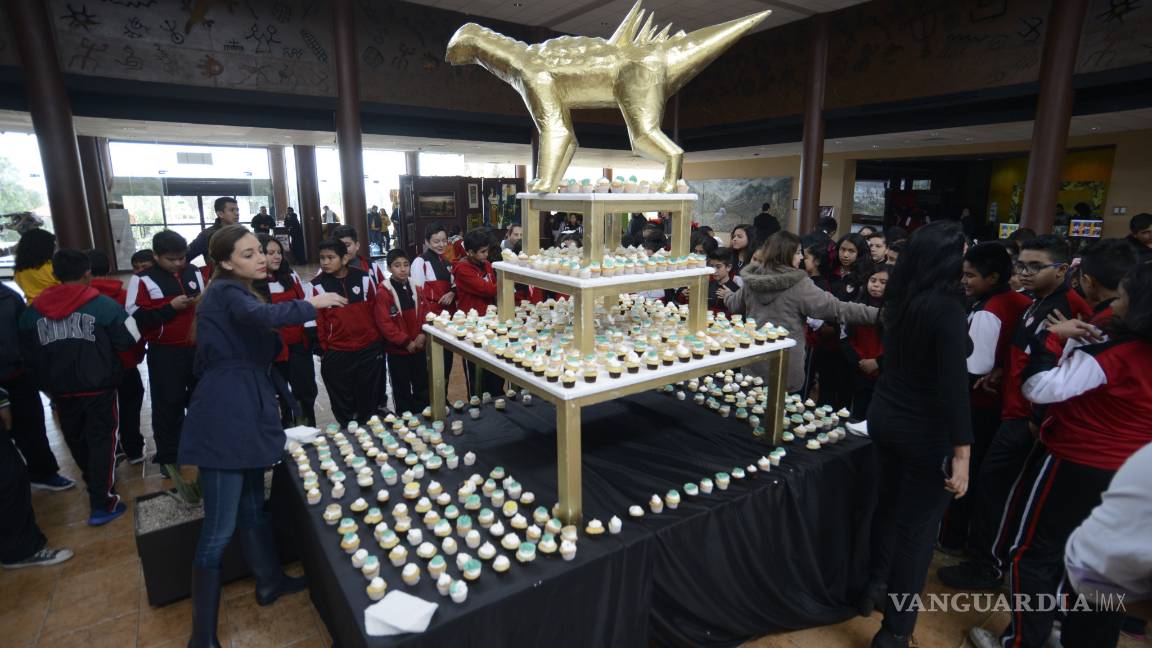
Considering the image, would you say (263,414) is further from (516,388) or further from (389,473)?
(516,388)

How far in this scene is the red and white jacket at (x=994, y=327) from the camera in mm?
2457

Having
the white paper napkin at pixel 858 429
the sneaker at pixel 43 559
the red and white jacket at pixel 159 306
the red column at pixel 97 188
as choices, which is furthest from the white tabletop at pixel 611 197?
the red column at pixel 97 188

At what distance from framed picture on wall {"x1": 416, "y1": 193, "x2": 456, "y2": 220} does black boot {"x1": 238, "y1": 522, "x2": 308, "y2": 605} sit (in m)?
8.18

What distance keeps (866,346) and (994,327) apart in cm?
80

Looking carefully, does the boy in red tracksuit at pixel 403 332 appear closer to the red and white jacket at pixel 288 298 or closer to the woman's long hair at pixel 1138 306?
the red and white jacket at pixel 288 298

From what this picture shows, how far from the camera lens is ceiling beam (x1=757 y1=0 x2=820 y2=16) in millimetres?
7365

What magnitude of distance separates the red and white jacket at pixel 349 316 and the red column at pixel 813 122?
684cm

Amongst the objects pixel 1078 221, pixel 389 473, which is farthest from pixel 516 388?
pixel 1078 221

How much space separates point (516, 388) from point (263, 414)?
58.3 inches

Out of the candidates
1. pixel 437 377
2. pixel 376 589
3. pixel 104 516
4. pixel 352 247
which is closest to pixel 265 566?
pixel 437 377

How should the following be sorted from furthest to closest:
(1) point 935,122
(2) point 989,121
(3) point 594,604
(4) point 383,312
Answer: (1) point 935,122 → (2) point 989,121 → (4) point 383,312 → (3) point 594,604

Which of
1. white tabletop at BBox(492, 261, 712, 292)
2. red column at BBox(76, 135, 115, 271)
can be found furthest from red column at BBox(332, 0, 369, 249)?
red column at BBox(76, 135, 115, 271)

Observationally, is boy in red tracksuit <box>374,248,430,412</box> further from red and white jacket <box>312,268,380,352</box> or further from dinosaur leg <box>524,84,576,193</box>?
dinosaur leg <box>524,84,576,193</box>

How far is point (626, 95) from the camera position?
2.25m
